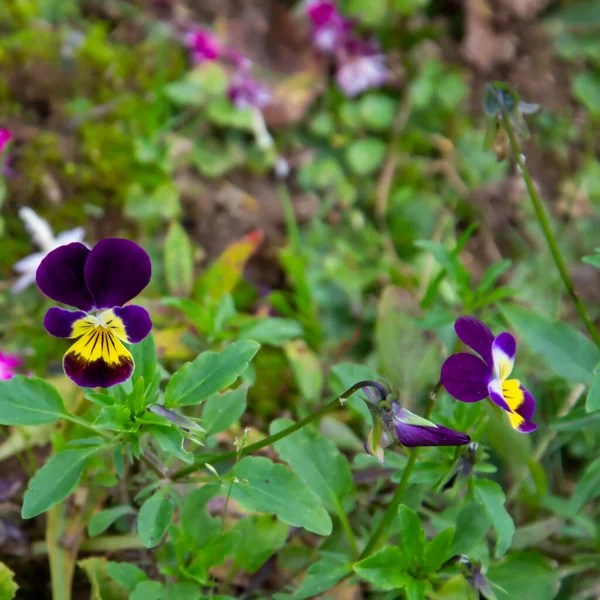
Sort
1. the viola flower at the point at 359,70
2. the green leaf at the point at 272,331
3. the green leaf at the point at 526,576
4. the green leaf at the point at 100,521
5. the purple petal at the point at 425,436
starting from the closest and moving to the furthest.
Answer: the purple petal at the point at 425,436 < the green leaf at the point at 100,521 < the green leaf at the point at 526,576 < the green leaf at the point at 272,331 < the viola flower at the point at 359,70

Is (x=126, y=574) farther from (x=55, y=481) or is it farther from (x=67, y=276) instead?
(x=67, y=276)

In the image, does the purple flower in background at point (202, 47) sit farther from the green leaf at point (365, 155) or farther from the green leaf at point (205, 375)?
the green leaf at point (205, 375)

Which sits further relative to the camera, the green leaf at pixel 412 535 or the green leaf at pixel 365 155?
the green leaf at pixel 365 155

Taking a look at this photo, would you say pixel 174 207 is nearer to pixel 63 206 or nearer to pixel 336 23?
pixel 63 206

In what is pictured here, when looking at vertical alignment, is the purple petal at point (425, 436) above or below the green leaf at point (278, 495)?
above

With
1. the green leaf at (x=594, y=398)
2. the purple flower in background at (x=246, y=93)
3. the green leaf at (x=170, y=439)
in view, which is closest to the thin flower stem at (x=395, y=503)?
the green leaf at (x=594, y=398)

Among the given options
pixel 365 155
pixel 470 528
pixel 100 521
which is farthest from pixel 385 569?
pixel 365 155

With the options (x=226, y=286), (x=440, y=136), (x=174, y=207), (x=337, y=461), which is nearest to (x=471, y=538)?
(x=337, y=461)
